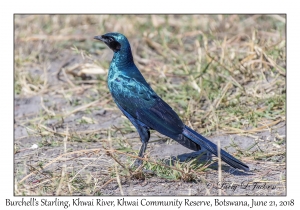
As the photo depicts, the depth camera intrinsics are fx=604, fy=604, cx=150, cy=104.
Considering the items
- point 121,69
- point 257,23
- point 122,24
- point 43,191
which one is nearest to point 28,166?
point 43,191

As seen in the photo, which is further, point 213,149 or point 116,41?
point 116,41

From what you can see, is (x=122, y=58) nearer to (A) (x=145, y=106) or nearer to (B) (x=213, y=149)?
(A) (x=145, y=106)

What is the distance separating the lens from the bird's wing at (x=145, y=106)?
15.6ft

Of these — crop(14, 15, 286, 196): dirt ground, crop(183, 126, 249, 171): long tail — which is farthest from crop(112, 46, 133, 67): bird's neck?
crop(183, 126, 249, 171): long tail

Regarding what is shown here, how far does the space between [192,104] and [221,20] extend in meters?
2.56

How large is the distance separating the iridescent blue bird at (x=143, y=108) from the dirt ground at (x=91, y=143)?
21 centimetres

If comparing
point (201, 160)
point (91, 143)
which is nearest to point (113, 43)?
point (91, 143)

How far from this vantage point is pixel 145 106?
4.88 m

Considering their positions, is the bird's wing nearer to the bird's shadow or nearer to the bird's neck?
the bird's neck

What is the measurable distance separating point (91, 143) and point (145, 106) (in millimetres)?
892

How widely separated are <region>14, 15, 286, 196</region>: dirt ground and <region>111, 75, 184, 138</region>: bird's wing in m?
0.34

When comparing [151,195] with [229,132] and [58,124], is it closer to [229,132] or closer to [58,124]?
[229,132]

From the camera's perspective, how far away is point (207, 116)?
583 cm

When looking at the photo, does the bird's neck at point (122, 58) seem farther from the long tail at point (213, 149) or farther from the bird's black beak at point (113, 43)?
the long tail at point (213, 149)
